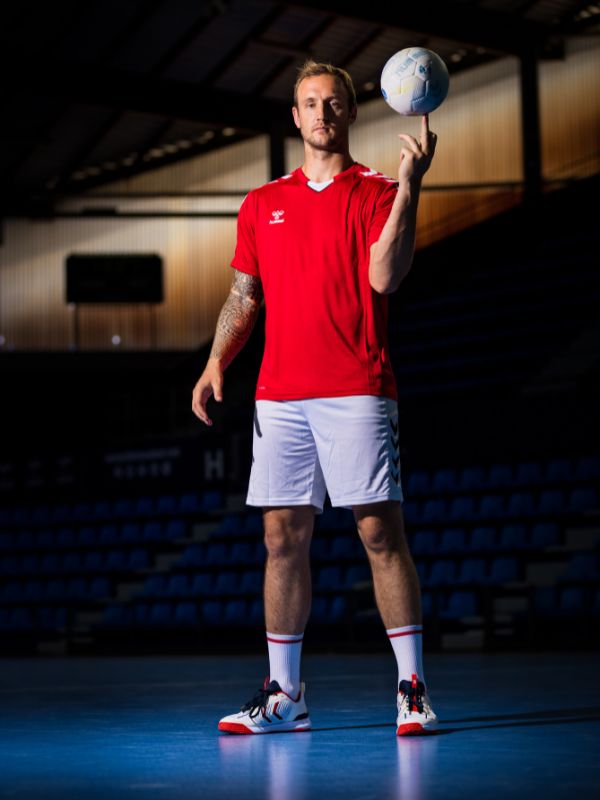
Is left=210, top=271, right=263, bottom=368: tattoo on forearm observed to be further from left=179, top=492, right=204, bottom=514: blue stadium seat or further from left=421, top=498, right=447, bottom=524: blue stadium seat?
left=179, top=492, right=204, bottom=514: blue stadium seat

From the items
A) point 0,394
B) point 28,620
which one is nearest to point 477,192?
point 0,394

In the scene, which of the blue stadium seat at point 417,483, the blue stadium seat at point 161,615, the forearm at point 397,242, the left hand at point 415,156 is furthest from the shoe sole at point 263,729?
the blue stadium seat at point 161,615

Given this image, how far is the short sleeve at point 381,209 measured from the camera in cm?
307

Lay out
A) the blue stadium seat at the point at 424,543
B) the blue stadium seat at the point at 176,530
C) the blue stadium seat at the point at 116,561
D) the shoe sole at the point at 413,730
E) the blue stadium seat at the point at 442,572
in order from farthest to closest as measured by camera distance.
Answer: the blue stadium seat at the point at 176,530 → the blue stadium seat at the point at 116,561 → the blue stadium seat at the point at 424,543 → the blue stadium seat at the point at 442,572 → the shoe sole at the point at 413,730

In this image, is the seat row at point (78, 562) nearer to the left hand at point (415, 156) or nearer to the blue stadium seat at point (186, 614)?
the blue stadium seat at point (186, 614)

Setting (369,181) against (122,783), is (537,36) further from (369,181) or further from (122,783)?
(122,783)

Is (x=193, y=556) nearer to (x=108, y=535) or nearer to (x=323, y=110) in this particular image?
(x=108, y=535)

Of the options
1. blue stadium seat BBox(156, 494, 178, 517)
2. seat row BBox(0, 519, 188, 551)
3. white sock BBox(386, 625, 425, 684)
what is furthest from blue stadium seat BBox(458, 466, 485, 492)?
white sock BBox(386, 625, 425, 684)

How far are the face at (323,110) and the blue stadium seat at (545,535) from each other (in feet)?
22.6

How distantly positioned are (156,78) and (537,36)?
5.22 meters

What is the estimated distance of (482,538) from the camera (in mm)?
9992

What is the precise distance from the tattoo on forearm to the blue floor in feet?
3.23

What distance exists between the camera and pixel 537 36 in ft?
55.6

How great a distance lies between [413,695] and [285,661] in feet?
1.24
